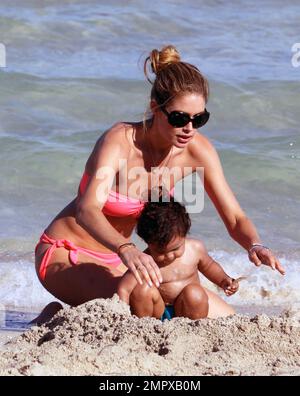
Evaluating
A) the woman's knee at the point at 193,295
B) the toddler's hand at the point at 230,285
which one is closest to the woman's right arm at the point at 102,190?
the woman's knee at the point at 193,295

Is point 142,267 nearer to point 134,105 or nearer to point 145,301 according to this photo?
point 145,301

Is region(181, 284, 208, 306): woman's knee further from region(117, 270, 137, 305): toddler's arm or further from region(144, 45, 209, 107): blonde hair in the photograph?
region(144, 45, 209, 107): blonde hair

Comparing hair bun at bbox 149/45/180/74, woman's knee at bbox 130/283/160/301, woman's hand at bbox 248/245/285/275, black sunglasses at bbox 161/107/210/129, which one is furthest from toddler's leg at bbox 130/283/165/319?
hair bun at bbox 149/45/180/74

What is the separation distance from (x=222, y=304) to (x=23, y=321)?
3.90 ft

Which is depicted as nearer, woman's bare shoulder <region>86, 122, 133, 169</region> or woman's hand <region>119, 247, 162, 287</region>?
woman's hand <region>119, 247, 162, 287</region>

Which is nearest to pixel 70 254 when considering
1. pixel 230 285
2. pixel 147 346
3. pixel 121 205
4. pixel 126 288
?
pixel 121 205

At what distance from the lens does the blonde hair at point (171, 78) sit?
4.21 metres

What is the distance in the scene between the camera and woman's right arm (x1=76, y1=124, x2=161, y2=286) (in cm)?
402

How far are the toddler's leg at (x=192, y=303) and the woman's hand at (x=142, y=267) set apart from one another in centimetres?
51

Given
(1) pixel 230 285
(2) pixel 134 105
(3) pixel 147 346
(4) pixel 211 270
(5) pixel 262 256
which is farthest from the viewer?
(2) pixel 134 105

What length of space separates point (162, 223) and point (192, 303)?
38 centimetres

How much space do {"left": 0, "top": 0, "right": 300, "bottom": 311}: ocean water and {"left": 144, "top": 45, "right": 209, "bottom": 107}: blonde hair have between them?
186cm

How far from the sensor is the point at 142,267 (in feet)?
11.9

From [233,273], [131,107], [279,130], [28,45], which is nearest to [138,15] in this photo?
[28,45]
